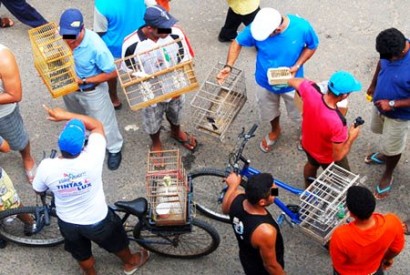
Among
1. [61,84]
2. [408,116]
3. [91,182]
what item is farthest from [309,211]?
[61,84]

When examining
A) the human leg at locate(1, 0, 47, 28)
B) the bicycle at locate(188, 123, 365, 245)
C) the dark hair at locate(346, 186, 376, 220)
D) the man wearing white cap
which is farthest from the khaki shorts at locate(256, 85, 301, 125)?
the human leg at locate(1, 0, 47, 28)

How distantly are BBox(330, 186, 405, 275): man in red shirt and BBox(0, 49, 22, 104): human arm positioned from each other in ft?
10.6

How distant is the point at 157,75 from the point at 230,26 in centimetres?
258

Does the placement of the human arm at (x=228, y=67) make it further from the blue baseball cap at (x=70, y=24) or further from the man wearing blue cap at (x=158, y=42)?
the blue baseball cap at (x=70, y=24)

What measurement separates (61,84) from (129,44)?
83cm

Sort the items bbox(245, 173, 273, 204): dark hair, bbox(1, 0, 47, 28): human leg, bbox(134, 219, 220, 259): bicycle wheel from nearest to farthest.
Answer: bbox(245, 173, 273, 204): dark hair < bbox(134, 219, 220, 259): bicycle wheel < bbox(1, 0, 47, 28): human leg

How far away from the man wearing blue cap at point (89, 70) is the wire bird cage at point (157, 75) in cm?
22

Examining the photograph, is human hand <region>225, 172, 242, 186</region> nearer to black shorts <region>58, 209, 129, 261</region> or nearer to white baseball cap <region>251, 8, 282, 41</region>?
black shorts <region>58, 209, 129, 261</region>

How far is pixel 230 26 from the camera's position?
7.82m

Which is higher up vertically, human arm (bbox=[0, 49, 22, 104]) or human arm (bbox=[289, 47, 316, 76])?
human arm (bbox=[289, 47, 316, 76])

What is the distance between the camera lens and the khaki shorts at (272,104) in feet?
20.3

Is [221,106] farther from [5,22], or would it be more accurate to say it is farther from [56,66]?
[5,22]

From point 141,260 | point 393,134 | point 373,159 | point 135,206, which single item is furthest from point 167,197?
point 373,159

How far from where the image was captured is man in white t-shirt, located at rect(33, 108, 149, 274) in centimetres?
445
